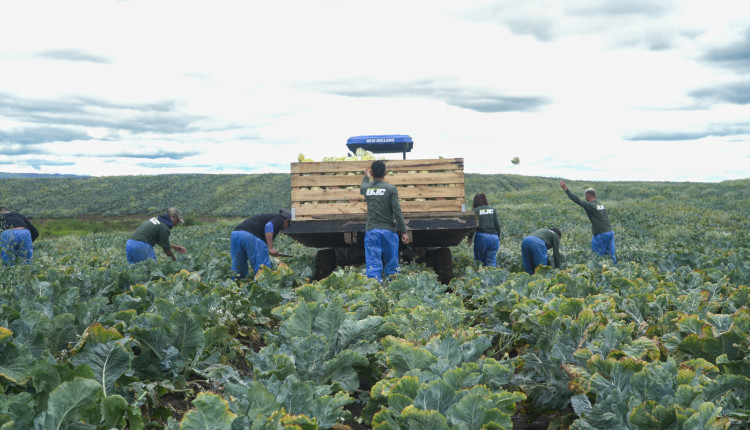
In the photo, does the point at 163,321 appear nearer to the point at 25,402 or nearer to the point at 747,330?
the point at 25,402

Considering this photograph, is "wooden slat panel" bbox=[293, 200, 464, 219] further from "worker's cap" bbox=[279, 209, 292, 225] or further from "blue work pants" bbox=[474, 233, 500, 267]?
"blue work pants" bbox=[474, 233, 500, 267]

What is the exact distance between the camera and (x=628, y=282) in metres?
6.16

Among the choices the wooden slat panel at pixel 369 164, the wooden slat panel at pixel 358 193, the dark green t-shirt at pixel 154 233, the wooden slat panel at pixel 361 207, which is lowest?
the dark green t-shirt at pixel 154 233

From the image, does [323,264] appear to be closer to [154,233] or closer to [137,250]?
[154,233]

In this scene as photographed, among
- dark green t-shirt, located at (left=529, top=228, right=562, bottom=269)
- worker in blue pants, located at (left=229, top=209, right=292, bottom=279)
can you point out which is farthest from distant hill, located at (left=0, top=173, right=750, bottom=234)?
worker in blue pants, located at (left=229, top=209, right=292, bottom=279)

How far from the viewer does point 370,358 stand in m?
4.08

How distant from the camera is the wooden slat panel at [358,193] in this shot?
954 centimetres

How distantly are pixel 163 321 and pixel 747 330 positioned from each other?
392 cm

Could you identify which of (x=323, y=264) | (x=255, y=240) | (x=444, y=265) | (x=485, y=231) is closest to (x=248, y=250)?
(x=255, y=240)

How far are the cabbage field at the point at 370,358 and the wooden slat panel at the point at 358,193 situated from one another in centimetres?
303

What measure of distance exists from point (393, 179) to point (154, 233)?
4909 millimetres

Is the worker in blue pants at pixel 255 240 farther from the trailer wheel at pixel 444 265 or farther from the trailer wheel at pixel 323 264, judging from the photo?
the trailer wheel at pixel 444 265

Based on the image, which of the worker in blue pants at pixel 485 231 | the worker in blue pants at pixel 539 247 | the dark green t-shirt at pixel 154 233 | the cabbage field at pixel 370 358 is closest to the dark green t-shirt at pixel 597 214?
the worker in blue pants at pixel 539 247

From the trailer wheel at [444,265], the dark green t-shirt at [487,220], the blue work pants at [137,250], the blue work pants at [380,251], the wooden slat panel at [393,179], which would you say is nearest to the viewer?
the blue work pants at [380,251]
